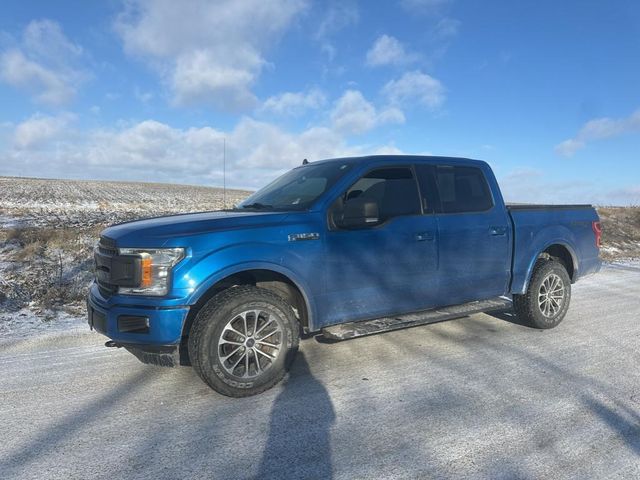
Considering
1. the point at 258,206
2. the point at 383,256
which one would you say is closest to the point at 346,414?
the point at 383,256

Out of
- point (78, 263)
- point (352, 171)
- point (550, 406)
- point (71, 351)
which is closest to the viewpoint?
point (550, 406)

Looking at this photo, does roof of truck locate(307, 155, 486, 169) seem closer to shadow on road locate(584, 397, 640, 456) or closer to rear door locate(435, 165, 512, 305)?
rear door locate(435, 165, 512, 305)

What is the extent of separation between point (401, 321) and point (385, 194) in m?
1.22

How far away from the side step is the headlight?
1438 mm

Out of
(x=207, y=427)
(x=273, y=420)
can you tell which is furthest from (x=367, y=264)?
(x=207, y=427)

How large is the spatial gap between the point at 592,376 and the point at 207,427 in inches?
129

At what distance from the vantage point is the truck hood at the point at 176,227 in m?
3.37

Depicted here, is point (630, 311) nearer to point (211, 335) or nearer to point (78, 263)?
point (211, 335)

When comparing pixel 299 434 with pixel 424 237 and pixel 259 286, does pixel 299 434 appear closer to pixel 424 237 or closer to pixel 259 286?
pixel 259 286

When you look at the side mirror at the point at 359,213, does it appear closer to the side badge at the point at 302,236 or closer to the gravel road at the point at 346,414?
the side badge at the point at 302,236

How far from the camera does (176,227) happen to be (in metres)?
3.48

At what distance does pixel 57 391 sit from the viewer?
366 cm

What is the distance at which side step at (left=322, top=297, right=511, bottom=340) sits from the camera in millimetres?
3959

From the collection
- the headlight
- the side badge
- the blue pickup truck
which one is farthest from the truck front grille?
the side badge
